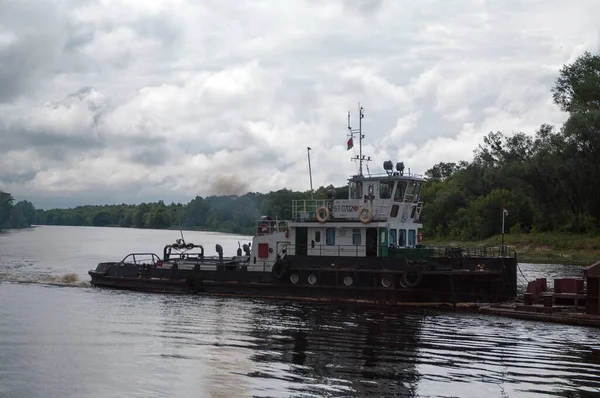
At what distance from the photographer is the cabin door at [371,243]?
32.2 metres

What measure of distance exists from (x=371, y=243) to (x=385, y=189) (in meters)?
2.60

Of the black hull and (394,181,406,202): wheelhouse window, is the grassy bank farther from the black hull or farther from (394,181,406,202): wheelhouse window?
the black hull

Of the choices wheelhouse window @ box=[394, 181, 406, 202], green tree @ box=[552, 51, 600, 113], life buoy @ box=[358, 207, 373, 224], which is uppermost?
green tree @ box=[552, 51, 600, 113]

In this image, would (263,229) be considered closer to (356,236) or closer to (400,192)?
(356,236)

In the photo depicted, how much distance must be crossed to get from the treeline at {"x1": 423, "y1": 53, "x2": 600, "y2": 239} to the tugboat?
3735 cm

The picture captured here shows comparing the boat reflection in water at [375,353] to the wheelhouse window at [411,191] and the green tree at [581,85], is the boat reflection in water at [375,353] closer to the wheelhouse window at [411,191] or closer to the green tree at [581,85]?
the wheelhouse window at [411,191]

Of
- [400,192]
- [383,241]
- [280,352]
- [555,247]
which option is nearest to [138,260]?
[400,192]

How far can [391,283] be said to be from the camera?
101 feet

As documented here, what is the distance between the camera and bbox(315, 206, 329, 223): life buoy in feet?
107

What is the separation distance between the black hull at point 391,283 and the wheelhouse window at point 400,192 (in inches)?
134

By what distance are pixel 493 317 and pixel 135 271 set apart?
18847mm

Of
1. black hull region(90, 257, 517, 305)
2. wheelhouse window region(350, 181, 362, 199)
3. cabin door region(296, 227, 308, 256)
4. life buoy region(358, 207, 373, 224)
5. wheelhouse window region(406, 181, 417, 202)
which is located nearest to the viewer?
black hull region(90, 257, 517, 305)

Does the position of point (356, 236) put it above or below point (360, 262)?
above

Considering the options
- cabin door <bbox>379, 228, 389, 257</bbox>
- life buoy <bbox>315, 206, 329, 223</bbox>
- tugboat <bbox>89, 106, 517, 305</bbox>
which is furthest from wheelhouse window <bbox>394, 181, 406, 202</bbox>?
life buoy <bbox>315, 206, 329, 223</bbox>
